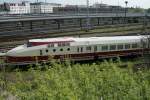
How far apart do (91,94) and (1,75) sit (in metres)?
17.5

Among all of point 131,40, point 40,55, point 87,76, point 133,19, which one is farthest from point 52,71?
point 133,19

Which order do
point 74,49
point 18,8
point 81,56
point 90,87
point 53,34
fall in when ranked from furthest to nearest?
point 18,8, point 53,34, point 81,56, point 74,49, point 90,87

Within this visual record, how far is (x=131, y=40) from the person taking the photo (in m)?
52.8

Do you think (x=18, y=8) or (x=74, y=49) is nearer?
(x=74, y=49)

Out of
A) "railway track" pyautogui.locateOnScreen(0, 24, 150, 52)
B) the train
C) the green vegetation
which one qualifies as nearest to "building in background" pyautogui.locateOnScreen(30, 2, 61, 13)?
"railway track" pyautogui.locateOnScreen(0, 24, 150, 52)

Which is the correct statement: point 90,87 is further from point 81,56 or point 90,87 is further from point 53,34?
point 53,34

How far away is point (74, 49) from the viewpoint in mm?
48406

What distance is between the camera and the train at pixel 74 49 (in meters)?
46.1

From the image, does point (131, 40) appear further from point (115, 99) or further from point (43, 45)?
point (115, 99)

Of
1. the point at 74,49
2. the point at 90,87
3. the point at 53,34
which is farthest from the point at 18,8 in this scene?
the point at 90,87

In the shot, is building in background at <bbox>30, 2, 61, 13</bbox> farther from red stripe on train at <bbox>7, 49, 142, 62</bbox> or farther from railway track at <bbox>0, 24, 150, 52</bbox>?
red stripe on train at <bbox>7, 49, 142, 62</bbox>

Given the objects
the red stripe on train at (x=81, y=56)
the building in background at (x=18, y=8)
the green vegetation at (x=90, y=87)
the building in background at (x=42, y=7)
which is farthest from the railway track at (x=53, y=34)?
the building in background at (x=42, y=7)

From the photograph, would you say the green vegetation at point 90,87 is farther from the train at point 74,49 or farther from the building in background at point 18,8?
the building in background at point 18,8

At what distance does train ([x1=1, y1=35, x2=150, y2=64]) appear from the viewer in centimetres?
4609
